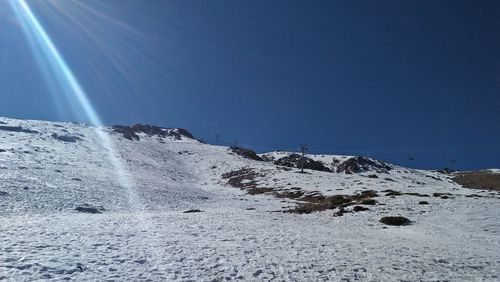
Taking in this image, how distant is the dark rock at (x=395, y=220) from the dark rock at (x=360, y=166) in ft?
411

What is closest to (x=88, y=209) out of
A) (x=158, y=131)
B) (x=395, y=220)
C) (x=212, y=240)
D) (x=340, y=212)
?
(x=212, y=240)

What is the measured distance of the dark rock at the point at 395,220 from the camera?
27.7 m

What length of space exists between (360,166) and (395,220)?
14224cm

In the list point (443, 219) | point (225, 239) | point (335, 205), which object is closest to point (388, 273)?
point (225, 239)

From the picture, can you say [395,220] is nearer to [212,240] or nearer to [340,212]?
[340,212]

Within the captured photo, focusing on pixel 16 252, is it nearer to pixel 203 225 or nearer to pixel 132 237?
pixel 132 237

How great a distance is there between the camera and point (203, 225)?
22.9 metres

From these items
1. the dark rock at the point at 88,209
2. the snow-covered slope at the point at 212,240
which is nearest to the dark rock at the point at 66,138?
the snow-covered slope at the point at 212,240

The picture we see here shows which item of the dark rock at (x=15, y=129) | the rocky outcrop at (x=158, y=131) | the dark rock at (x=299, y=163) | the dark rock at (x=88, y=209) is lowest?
the dark rock at (x=88, y=209)

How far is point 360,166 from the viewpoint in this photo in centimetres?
16512

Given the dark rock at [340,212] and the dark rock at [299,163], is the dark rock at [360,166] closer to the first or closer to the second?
the dark rock at [299,163]

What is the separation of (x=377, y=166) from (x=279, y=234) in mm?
163368

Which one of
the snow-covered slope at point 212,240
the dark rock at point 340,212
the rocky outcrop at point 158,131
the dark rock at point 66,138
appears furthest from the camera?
the rocky outcrop at point 158,131

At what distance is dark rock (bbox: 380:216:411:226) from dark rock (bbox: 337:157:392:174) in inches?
4936
